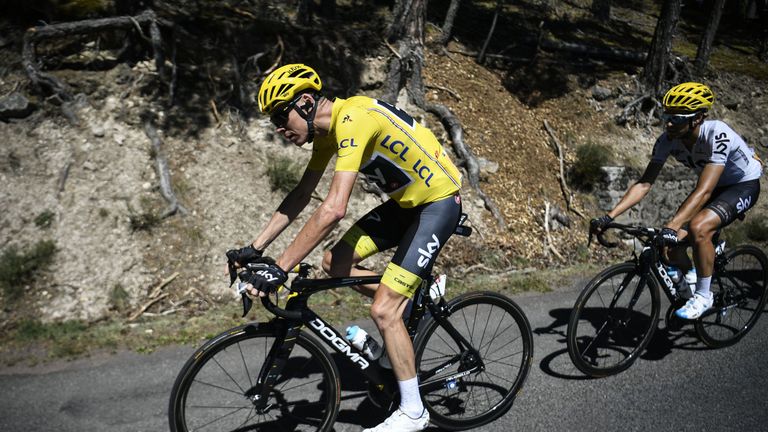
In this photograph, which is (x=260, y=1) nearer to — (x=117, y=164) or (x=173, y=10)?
(x=173, y=10)

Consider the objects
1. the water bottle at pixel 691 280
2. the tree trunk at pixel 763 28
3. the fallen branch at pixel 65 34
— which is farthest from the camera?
the tree trunk at pixel 763 28

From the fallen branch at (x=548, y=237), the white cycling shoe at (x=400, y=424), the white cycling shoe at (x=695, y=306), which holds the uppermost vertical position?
the white cycling shoe at (x=695, y=306)

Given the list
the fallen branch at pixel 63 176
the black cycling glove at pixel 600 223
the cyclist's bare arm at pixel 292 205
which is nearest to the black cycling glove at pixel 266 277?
the cyclist's bare arm at pixel 292 205

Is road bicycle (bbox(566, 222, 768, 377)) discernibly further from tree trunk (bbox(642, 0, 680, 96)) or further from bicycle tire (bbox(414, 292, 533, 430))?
tree trunk (bbox(642, 0, 680, 96))

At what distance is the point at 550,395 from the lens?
443 centimetres

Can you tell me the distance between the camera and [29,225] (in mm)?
6527

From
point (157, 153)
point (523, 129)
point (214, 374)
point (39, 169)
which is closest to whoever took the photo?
point (214, 374)

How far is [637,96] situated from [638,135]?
1223 millimetres

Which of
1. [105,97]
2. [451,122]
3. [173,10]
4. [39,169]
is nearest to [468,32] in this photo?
[451,122]

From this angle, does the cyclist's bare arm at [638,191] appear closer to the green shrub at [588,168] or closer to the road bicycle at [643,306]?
the road bicycle at [643,306]

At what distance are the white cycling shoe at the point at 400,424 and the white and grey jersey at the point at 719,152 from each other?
3.43 meters

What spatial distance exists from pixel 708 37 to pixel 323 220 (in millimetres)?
14609

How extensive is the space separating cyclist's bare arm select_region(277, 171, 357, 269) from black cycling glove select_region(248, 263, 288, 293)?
0.13 m

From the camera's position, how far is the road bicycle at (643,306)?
4.61m
